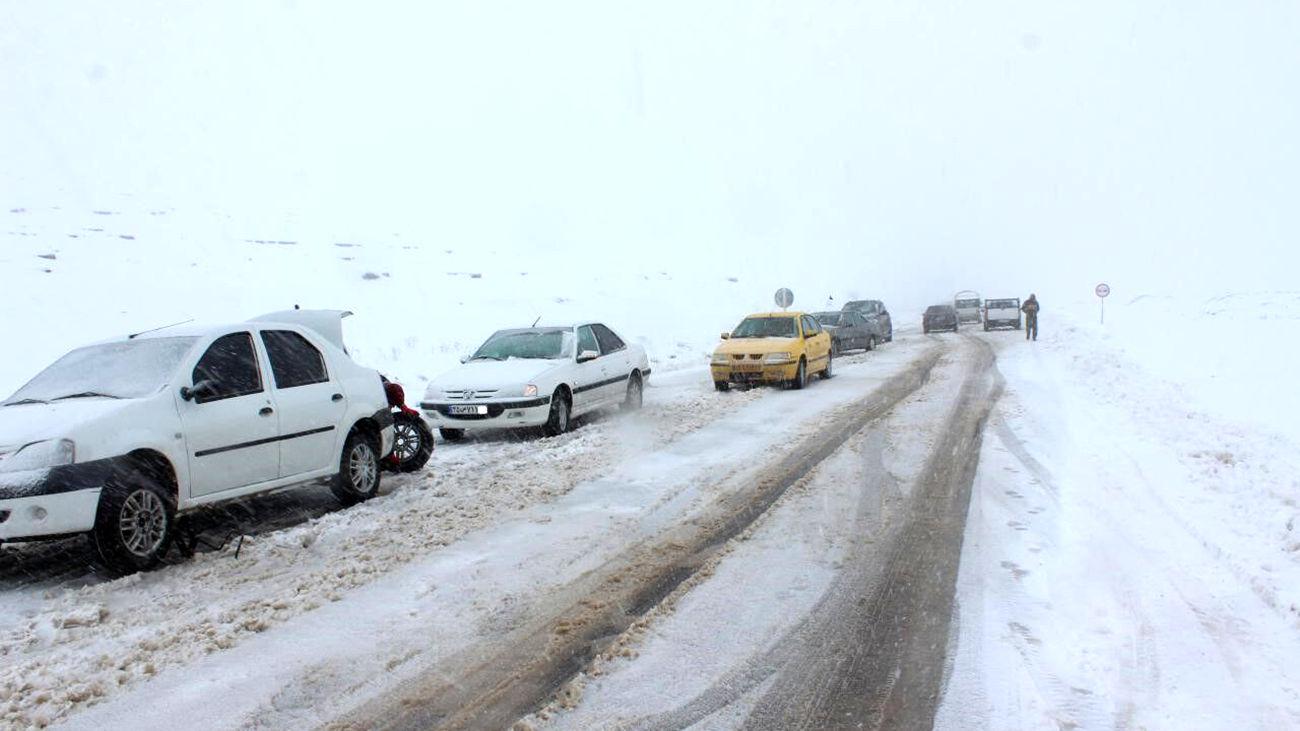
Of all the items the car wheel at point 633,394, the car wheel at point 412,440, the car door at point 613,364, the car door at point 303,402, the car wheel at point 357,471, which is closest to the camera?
the car door at point 303,402

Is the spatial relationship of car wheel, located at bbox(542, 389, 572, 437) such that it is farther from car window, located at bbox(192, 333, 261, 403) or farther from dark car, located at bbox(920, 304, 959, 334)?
dark car, located at bbox(920, 304, 959, 334)

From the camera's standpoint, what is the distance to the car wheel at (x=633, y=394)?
41.8ft

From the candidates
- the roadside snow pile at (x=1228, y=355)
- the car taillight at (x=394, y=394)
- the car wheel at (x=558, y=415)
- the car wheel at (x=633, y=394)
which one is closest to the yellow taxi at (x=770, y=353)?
the car wheel at (x=633, y=394)

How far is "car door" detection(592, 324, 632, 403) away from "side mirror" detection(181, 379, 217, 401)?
649 centimetres

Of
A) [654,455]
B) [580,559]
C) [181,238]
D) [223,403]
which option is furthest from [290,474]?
[181,238]

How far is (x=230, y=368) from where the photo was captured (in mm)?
6316

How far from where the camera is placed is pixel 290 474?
656 centimetres

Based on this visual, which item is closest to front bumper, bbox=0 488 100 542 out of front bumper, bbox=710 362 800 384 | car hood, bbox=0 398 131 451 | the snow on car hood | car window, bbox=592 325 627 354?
car hood, bbox=0 398 131 451

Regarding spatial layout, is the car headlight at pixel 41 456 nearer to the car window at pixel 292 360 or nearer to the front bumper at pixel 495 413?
the car window at pixel 292 360

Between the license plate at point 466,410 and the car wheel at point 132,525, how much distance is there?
479cm

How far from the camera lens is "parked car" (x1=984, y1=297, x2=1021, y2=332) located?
111 feet

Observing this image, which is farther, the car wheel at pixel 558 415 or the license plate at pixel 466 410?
the car wheel at pixel 558 415

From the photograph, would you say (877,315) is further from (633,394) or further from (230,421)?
(230,421)

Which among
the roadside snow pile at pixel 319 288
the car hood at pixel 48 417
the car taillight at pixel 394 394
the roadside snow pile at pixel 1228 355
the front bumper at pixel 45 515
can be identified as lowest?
the roadside snow pile at pixel 1228 355
